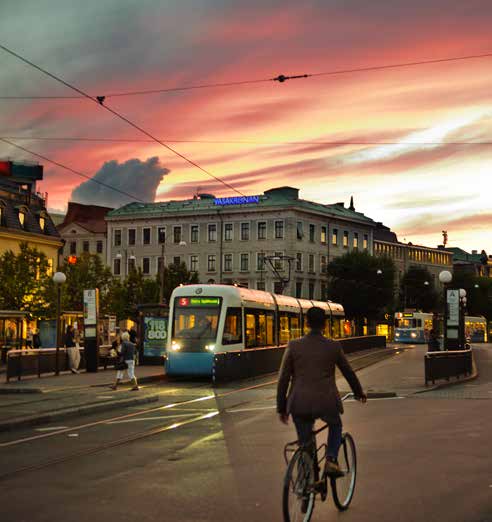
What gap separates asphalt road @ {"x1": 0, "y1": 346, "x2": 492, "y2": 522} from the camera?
8102 mm

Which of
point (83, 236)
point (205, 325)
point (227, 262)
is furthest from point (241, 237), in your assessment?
point (205, 325)

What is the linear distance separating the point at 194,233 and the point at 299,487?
10101 centimetres

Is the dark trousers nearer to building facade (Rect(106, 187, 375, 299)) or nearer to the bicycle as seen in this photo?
the bicycle

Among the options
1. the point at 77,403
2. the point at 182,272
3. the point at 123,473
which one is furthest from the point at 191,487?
the point at 182,272

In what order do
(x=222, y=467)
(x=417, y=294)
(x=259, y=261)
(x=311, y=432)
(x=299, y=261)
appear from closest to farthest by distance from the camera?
1. (x=311, y=432)
2. (x=222, y=467)
3. (x=299, y=261)
4. (x=259, y=261)
5. (x=417, y=294)

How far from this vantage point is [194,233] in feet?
354

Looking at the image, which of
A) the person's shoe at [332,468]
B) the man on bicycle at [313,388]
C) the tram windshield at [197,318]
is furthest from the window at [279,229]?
the person's shoe at [332,468]

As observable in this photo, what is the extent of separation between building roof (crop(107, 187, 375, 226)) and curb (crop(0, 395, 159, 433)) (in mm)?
82372

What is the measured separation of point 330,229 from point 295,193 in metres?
6.19

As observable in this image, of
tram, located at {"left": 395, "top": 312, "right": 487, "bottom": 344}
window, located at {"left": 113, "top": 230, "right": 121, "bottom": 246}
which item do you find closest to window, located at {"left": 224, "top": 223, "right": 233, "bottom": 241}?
window, located at {"left": 113, "top": 230, "right": 121, "bottom": 246}

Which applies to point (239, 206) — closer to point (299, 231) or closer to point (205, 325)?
point (299, 231)

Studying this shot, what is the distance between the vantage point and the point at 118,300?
73688 mm

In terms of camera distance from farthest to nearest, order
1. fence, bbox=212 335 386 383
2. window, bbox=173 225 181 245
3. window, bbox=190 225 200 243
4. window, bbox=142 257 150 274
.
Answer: window, bbox=142 257 150 274 < window, bbox=173 225 181 245 < window, bbox=190 225 200 243 < fence, bbox=212 335 386 383

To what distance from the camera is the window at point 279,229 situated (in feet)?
337
